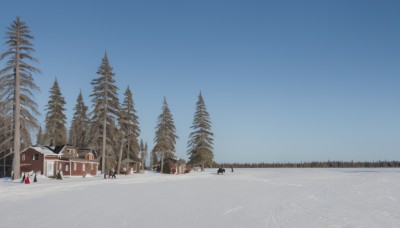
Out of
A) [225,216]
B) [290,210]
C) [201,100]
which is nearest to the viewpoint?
[225,216]

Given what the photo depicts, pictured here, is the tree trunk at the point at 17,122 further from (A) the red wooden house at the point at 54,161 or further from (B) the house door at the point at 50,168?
(B) the house door at the point at 50,168

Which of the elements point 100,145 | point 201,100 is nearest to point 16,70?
point 100,145

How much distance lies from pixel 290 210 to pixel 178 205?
5.24 meters

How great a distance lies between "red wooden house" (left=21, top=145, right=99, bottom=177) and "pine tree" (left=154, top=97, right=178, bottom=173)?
53.8 ft

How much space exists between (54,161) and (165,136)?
2573cm

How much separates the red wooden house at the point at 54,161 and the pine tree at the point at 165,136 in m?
16.4

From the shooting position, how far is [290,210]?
16750 millimetres

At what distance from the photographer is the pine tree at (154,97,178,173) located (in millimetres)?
71625

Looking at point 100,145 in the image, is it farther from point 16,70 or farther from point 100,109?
point 16,70

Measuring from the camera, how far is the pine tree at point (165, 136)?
7162cm

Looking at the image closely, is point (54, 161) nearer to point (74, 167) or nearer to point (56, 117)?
point (74, 167)

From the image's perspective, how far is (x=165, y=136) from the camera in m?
72.6

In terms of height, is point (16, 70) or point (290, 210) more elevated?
point (16, 70)

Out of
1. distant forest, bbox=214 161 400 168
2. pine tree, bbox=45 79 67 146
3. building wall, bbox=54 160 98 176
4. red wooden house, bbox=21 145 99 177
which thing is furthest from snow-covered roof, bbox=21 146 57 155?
distant forest, bbox=214 161 400 168
